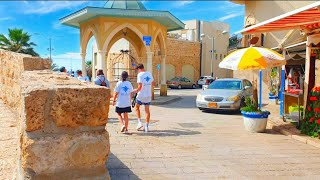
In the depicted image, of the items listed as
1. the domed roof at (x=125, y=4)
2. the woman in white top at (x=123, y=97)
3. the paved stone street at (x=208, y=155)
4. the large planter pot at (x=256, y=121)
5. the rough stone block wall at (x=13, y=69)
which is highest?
the domed roof at (x=125, y=4)

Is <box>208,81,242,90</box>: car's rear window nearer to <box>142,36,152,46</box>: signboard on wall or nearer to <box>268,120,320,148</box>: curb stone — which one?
<box>142,36,152,46</box>: signboard on wall

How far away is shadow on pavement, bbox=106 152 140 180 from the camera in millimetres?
4141

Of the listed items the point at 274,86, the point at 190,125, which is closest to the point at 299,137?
the point at 190,125

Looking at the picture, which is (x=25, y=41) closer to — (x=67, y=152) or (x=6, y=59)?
(x=6, y=59)

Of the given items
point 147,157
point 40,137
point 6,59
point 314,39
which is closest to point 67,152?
point 40,137

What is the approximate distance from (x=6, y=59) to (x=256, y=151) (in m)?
6.03

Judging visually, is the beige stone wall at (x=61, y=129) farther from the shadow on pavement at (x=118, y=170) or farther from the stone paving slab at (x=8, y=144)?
the shadow on pavement at (x=118, y=170)

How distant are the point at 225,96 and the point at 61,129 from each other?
9636mm

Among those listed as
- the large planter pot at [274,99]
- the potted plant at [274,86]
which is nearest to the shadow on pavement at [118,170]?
the large planter pot at [274,99]

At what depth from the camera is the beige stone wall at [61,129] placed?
7.60 ft

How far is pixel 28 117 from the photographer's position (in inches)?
89.4

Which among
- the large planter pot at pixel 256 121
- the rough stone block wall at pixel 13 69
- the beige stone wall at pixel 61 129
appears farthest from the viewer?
the large planter pot at pixel 256 121

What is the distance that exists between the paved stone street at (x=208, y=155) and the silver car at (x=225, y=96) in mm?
3249

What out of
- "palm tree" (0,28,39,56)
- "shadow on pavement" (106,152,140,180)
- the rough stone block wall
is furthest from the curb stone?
"palm tree" (0,28,39,56)
